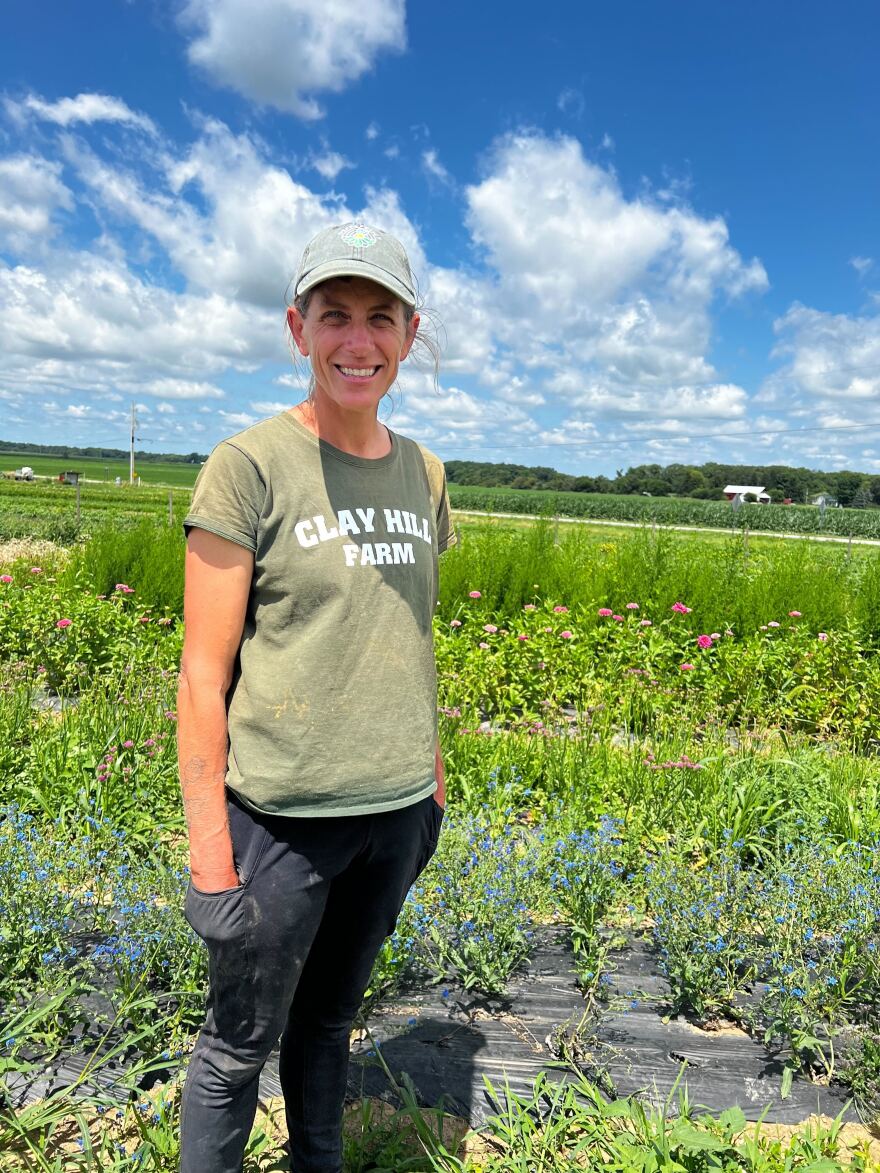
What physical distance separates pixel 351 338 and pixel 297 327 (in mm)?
186

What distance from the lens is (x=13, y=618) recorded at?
590 centimetres

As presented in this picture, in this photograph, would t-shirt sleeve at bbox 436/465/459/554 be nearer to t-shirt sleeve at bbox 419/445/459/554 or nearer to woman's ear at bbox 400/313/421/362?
t-shirt sleeve at bbox 419/445/459/554

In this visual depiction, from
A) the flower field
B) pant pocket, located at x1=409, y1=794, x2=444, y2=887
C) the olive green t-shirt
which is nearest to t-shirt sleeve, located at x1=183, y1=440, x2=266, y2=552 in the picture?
the olive green t-shirt

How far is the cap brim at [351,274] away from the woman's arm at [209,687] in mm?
471

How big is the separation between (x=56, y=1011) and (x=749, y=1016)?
Answer: 1943 millimetres

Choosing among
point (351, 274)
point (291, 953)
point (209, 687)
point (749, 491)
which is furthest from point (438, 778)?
point (749, 491)

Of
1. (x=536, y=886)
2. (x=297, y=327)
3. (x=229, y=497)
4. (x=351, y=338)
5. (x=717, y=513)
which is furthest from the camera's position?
(x=717, y=513)

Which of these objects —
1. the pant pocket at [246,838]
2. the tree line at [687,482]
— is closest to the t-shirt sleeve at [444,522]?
the pant pocket at [246,838]

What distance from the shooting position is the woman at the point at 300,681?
1.31 meters

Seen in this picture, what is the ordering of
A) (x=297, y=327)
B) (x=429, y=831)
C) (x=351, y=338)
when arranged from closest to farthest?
(x=351, y=338) → (x=297, y=327) → (x=429, y=831)

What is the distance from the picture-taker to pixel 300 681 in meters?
1.35

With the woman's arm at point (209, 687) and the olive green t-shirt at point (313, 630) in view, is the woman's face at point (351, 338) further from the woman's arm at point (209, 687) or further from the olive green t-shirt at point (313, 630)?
the woman's arm at point (209, 687)

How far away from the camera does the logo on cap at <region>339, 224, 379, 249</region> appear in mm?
1377

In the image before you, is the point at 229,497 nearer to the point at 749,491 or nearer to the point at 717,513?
the point at 717,513
